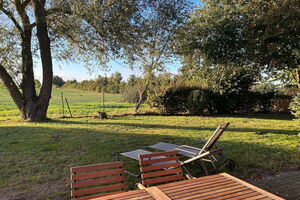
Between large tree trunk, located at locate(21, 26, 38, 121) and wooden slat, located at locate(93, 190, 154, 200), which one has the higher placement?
large tree trunk, located at locate(21, 26, 38, 121)

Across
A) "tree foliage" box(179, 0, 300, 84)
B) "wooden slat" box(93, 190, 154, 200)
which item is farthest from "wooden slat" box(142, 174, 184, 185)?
"tree foliage" box(179, 0, 300, 84)

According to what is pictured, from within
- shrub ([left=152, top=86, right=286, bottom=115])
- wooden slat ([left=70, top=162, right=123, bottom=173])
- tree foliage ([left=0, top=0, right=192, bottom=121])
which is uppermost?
tree foliage ([left=0, top=0, right=192, bottom=121])

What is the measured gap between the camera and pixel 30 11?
40.2 feet

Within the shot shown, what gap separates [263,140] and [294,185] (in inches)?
138

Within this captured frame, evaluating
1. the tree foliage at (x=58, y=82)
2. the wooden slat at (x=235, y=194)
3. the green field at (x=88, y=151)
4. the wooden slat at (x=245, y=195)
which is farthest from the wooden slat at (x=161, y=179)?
the tree foliage at (x=58, y=82)

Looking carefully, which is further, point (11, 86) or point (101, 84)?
point (101, 84)

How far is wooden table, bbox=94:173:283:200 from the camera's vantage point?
1.93 metres

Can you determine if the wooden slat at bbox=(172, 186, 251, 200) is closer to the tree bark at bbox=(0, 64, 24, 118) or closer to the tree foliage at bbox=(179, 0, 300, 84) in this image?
the tree foliage at bbox=(179, 0, 300, 84)

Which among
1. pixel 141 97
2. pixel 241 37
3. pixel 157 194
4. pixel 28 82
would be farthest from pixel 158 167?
pixel 141 97

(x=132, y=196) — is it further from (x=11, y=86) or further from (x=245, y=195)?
(x=11, y=86)

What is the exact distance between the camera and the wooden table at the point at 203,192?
6.35ft

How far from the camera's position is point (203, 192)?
2.01m

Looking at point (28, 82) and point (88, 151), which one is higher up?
point (28, 82)

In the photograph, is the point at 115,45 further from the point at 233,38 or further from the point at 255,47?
the point at 255,47
